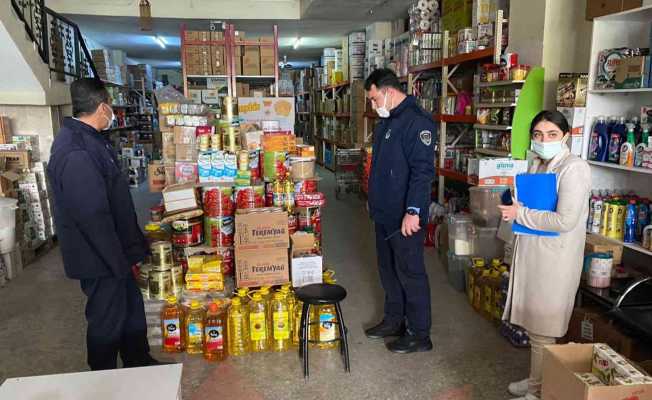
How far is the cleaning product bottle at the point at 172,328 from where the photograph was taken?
328cm

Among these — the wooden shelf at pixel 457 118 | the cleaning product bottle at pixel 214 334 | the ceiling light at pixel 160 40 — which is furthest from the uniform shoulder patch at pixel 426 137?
the ceiling light at pixel 160 40

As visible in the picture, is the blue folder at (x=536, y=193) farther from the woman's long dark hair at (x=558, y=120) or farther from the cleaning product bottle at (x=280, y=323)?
the cleaning product bottle at (x=280, y=323)

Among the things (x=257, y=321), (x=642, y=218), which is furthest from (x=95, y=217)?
(x=642, y=218)

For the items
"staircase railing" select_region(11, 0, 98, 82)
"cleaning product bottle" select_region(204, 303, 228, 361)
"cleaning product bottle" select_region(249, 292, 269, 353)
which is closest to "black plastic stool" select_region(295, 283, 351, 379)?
"cleaning product bottle" select_region(249, 292, 269, 353)

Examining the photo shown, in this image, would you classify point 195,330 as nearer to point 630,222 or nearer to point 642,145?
point 630,222

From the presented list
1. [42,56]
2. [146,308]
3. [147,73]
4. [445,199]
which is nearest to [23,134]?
[42,56]

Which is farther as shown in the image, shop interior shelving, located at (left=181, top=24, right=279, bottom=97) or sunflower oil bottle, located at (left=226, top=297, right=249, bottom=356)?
shop interior shelving, located at (left=181, top=24, right=279, bottom=97)

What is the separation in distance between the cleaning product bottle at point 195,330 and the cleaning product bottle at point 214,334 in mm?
67

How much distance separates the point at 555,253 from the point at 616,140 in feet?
4.26

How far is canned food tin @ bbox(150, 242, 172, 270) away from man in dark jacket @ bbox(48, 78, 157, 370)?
600mm

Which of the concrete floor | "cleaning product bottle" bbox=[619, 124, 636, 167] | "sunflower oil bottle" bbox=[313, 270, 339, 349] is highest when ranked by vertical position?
"cleaning product bottle" bbox=[619, 124, 636, 167]

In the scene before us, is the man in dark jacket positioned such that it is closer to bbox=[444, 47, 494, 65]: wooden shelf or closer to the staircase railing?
the staircase railing

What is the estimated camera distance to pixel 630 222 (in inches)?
124

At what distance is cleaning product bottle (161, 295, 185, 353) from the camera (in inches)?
129
